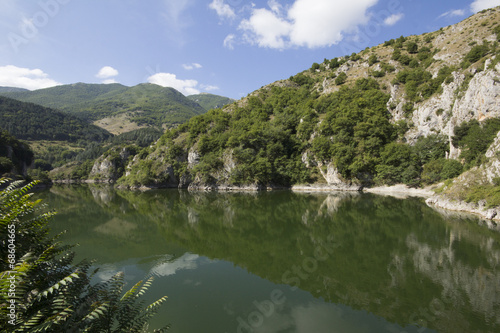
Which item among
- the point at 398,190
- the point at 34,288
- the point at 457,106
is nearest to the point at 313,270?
the point at 34,288

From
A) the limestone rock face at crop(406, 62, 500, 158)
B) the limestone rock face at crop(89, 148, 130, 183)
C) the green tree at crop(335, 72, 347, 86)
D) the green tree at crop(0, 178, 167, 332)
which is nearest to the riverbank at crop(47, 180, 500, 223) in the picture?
the limestone rock face at crop(406, 62, 500, 158)

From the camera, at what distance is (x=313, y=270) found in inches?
479

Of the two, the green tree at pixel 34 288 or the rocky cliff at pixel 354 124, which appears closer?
the green tree at pixel 34 288

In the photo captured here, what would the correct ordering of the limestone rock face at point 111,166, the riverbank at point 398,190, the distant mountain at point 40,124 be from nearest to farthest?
the riverbank at point 398,190, the limestone rock face at point 111,166, the distant mountain at point 40,124

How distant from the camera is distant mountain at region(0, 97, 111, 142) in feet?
440

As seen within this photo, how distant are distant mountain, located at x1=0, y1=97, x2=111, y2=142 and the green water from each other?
16338cm

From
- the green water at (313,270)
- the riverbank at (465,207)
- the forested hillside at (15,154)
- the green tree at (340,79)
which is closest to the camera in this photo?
the green water at (313,270)

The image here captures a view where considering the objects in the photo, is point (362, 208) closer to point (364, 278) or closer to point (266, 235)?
→ point (266, 235)

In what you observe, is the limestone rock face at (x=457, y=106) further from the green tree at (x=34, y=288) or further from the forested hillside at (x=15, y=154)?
the forested hillside at (x=15, y=154)

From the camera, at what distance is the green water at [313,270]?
825 cm

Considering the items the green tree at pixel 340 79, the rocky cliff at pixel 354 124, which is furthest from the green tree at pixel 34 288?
the green tree at pixel 340 79

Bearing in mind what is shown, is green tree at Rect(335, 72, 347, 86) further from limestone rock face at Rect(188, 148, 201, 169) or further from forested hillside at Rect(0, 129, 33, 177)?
forested hillside at Rect(0, 129, 33, 177)

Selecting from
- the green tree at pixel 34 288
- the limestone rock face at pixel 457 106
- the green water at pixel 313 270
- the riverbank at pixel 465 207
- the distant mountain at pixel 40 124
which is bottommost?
the green water at pixel 313 270

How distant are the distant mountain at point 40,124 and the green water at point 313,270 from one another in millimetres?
163378
